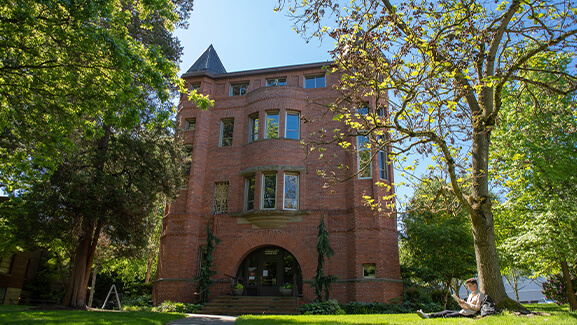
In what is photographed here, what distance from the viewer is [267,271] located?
68.0 feet

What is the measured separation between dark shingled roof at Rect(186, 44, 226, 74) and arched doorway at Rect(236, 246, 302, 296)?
12377 mm

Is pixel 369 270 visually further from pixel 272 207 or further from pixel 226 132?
pixel 226 132

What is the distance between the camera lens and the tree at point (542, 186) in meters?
16.4

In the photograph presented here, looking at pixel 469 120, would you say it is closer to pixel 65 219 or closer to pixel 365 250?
pixel 365 250

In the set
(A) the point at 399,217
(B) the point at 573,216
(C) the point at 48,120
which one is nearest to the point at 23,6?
(C) the point at 48,120

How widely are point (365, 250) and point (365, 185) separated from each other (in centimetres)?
337

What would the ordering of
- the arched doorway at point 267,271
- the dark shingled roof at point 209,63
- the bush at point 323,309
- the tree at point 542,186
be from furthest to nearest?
the dark shingled roof at point 209,63, the arched doorway at point 267,271, the tree at point 542,186, the bush at point 323,309

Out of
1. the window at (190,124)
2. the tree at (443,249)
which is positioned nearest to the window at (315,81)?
the window at (190,124)

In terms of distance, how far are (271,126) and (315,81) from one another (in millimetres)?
4081

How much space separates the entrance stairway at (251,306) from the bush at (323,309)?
546 mm

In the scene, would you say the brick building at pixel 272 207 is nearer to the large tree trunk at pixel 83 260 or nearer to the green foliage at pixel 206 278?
the green foliage at pixel 206 278

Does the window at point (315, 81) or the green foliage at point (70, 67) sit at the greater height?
the window at point (315, 81)

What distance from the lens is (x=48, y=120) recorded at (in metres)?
11.4

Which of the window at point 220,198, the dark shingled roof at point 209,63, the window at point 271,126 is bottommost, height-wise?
the window at point 220,198
